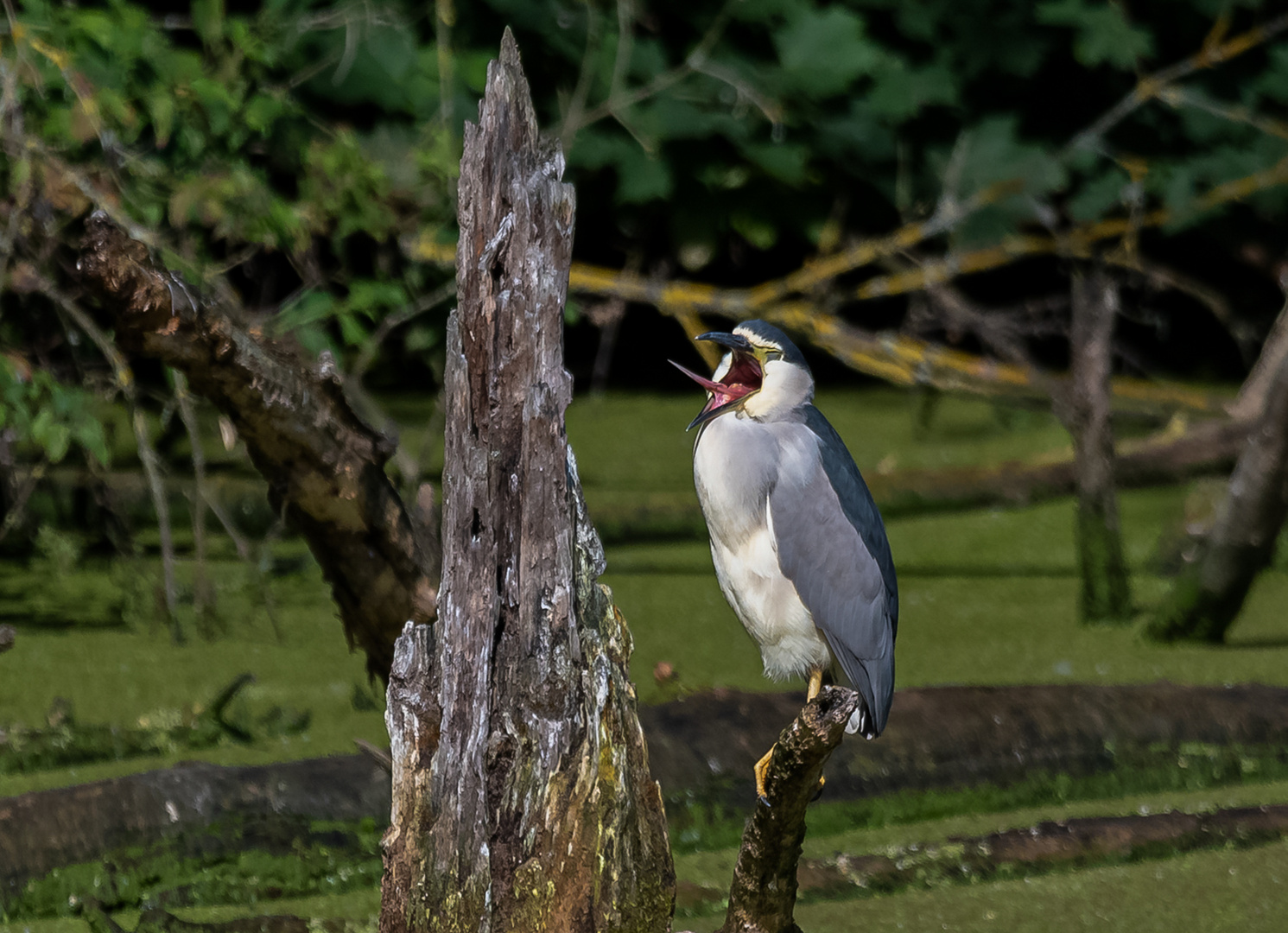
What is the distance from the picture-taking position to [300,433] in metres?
2.03

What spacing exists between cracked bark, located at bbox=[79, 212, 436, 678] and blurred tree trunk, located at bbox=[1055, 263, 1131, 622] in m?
1.66

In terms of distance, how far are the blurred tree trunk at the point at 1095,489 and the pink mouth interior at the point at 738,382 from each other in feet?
6.36

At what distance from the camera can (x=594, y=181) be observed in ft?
16.8

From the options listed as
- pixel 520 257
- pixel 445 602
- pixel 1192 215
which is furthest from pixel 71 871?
pixel 1192 215

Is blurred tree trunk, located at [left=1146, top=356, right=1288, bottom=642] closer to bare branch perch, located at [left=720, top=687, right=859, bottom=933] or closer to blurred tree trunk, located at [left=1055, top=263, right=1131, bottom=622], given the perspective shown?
blurred tree trunk, located at [left=1055, top=263, right=1131, bottom=622]

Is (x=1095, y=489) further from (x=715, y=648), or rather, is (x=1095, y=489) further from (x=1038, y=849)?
(x=1038, y=849)

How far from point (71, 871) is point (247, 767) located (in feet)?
0.95

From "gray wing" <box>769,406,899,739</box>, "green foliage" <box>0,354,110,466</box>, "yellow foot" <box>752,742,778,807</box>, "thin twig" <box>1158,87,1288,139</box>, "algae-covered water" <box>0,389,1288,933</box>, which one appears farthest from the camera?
"thin twig" <box>1158,87,1288,139</box>

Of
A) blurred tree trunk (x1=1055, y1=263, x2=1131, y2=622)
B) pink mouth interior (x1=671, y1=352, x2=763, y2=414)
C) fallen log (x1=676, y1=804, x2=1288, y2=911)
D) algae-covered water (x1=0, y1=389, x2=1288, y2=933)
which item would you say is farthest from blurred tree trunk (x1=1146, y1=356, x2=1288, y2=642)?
pink mouth interior (x1=671, y1=352, x2=763, y2=414)

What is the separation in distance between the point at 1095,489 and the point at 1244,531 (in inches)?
16.7

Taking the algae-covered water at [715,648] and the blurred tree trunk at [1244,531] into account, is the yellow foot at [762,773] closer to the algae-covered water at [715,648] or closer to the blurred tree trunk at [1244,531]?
the algae-covered water at [715,648]

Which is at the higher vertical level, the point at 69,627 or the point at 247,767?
the point at 247,767

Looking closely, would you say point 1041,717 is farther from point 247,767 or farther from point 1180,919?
point 247,767

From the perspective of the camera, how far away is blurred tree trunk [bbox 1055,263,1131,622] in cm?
327
